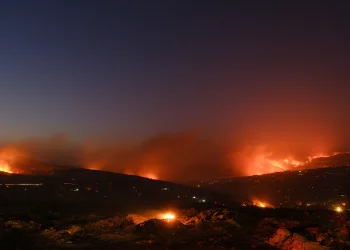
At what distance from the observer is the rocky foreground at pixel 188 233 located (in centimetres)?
2325

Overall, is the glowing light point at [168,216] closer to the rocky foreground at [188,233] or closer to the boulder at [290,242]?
the rocky foreground at [188,233]

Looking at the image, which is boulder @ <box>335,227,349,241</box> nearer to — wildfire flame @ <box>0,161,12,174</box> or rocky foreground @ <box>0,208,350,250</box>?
rocky foreground @ <box>0,208,350,250</box>

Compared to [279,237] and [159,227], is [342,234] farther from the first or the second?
[159,227]

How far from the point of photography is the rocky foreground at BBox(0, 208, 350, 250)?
23.2m

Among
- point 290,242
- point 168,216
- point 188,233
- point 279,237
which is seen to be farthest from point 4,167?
point 290,242

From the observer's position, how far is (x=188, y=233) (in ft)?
89.7

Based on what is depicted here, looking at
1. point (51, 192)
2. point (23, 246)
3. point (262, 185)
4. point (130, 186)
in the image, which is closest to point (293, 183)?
point (262, 185)

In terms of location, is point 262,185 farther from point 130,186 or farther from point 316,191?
point 130,186

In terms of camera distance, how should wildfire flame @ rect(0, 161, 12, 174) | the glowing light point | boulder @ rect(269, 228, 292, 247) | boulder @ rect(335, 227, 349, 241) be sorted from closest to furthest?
boulder @ rect(269, 228, 292, 247) → boulder @ rect(335, 227, 349, 241) → the glowing light point → wildfire flame @ rect(0, 161, 12, 174)

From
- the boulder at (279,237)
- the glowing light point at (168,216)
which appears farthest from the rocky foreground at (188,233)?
the glowing light point at (168,216)

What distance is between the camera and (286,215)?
3506 centimetres

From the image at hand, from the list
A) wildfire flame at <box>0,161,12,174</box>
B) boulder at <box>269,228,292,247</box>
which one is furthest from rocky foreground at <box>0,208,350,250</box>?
wildfire flame at <box>0,161,12,174</box>

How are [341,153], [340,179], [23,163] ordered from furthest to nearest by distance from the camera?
[341,153], [340,179], [23,163]

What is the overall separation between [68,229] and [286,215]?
21674 millimetres
